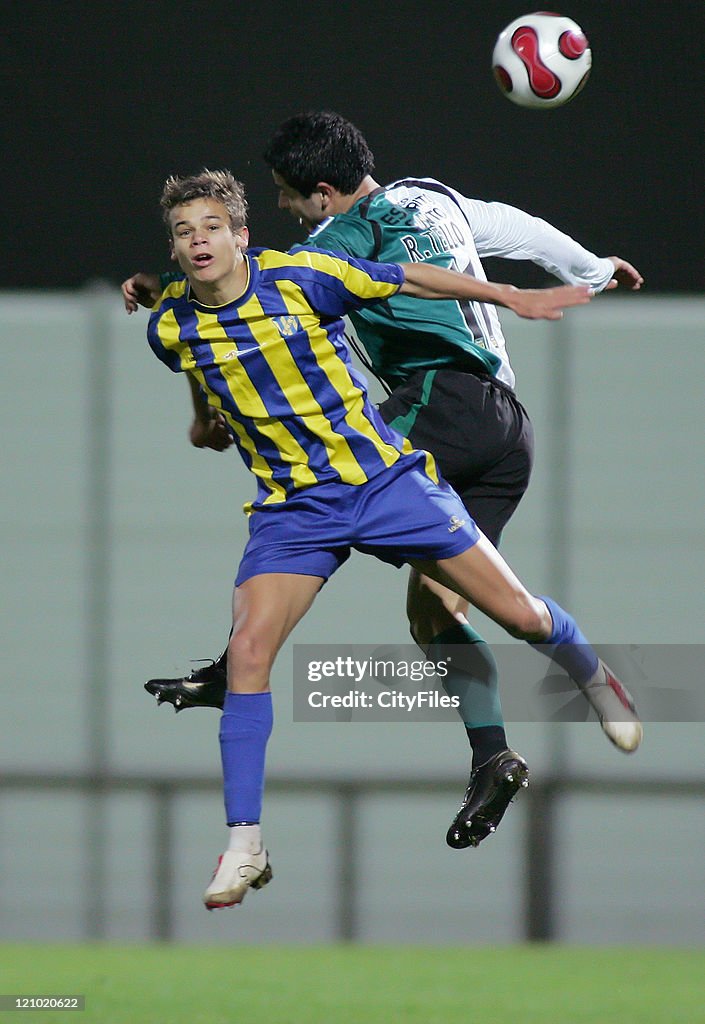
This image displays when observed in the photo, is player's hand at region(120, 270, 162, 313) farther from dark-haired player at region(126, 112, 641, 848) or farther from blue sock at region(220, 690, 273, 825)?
blue sock at region(220, 690, 273, 825)

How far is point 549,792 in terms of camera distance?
27.6 ft

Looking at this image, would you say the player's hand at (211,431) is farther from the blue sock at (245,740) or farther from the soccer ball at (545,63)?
the soccer ball at (545,63)

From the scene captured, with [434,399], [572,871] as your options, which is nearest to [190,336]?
[434,399]

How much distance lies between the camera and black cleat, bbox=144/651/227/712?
400 cm

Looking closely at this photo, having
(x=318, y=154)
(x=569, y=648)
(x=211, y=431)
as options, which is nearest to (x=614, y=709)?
(x=569, y=648)

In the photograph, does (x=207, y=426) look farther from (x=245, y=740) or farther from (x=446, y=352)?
(x=245, y=740)

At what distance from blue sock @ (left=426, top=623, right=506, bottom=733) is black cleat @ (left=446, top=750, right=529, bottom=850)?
0.25 ft

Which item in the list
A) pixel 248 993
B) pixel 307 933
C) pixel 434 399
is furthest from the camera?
pixel 307 933

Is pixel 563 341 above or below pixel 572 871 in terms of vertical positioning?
above

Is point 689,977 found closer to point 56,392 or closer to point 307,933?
point 307,933

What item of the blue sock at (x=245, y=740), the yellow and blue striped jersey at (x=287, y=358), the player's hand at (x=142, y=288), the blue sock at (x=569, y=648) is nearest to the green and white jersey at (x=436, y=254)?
the yellow and blue striped jersey at (x=287, y=358)

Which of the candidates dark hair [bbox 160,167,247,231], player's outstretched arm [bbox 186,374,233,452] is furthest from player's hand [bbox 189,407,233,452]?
dark hair [bbox 160,167,247,231]

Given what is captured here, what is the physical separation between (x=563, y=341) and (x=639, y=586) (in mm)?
1398

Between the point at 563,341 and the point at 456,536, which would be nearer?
the point at 456,536
